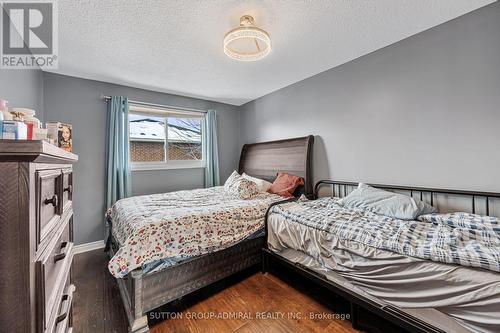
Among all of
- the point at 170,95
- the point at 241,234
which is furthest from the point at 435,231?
the point at 170,95

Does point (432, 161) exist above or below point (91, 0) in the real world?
below

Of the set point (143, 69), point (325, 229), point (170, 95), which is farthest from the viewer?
point (170, 95)

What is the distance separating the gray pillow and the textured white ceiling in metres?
1.56

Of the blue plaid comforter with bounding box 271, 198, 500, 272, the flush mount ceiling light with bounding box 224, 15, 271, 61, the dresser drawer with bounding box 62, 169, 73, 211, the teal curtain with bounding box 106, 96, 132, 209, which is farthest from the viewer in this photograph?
the teal curtain with bounding box 106, 96, 132, 209

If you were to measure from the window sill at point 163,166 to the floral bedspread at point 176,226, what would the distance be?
3.03 feet

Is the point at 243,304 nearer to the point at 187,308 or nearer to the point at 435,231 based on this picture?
the point at 187,308

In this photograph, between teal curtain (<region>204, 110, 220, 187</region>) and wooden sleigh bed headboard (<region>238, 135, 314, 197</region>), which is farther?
teal curtain (<region>204, 110, 220, 187</region>)

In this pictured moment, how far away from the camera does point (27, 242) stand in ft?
1.79

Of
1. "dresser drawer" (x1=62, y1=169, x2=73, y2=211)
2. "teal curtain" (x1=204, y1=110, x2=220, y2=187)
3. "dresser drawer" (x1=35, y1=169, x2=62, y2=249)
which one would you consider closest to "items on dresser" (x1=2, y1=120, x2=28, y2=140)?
"dresser drawer" (x1=35, y1=169, x2=62, y2=249)

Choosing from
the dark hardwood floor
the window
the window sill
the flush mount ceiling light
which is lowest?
the dark hardwood floor

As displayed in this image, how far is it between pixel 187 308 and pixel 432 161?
2.61 m

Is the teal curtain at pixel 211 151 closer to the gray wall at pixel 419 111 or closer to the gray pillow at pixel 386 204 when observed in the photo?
the gray wall at pixel 419 111

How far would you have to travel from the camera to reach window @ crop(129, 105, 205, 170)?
3471 mm

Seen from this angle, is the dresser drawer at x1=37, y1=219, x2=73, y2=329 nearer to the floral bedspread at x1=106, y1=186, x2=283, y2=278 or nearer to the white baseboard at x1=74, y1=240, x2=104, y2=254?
the floral bedspread at x1=106, y1=186, x2=283, y2=278
